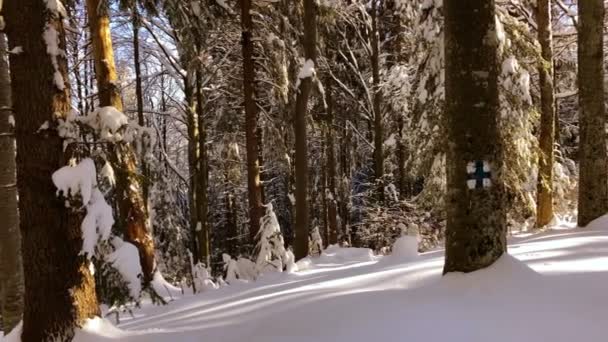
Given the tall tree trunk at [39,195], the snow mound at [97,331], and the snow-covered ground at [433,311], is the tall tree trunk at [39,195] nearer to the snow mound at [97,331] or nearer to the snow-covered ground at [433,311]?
the snow mound at [97,331]

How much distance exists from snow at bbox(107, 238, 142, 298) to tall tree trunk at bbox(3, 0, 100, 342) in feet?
1.51

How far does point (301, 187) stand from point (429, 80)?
10.4ft

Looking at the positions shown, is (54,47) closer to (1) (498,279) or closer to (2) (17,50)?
(2) (17,50)

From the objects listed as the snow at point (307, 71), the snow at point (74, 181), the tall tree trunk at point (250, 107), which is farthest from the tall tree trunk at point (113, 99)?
the snow at point (74, 181)

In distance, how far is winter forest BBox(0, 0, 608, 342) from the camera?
4.02 m

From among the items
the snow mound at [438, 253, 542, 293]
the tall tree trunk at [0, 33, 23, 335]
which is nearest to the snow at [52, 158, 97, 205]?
the tall tree trunk at [0, 33, 23, 335]

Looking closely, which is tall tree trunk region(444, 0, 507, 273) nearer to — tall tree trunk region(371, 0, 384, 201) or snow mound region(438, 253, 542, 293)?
snow mound region(438, 253, 542, 293)

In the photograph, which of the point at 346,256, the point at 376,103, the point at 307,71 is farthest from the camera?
the point at 376,103

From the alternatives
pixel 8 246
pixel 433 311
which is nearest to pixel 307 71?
pixel 8 246

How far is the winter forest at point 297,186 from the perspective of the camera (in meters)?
4.02

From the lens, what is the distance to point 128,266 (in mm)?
4789

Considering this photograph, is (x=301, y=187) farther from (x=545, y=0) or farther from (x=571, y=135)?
(x=571, y=135)

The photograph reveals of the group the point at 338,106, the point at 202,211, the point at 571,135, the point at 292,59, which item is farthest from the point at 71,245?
the point at 571,135

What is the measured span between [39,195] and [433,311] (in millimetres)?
3044
